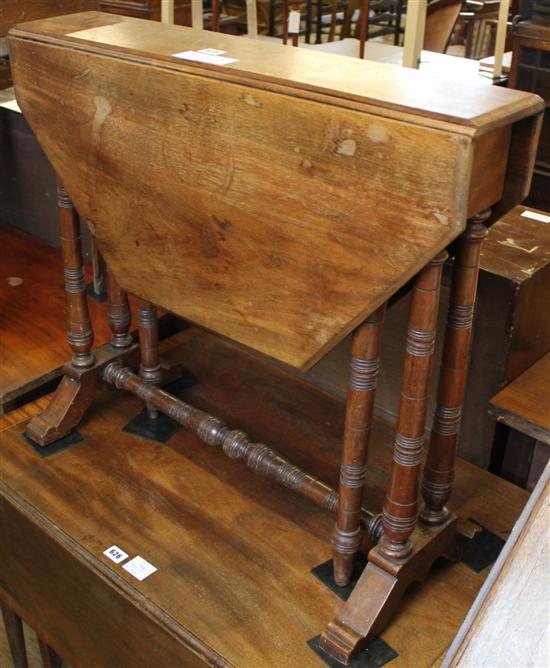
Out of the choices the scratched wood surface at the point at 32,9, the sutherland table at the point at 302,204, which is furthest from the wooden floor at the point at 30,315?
the scratched wood surface at the point at 32,9

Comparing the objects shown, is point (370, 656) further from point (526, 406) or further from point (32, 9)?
point (32, 9)

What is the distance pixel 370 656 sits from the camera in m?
1.25

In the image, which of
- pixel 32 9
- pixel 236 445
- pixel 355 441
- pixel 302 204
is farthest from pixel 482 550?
pixel 32 9

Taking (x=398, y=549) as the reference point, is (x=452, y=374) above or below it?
above

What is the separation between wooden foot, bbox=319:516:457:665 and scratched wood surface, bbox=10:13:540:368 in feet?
1.09

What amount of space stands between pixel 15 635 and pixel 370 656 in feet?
3.03

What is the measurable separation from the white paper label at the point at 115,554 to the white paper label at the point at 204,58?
80 cm

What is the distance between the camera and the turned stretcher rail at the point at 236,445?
55.4 inches

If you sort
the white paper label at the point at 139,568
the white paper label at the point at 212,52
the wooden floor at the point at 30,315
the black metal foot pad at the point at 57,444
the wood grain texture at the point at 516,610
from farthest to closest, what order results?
the wooden floor at the point at 30,315, the black metal foot pad at the point at 57,444, the white paper label at the point at 139,568, the white paper label at the point at 212,52, the wood grain texture at the point at 516,610

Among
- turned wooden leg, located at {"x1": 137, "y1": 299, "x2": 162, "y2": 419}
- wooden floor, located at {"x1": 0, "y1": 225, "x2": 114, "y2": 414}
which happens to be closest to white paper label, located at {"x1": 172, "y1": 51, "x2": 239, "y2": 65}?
turned wooden leg, located at {"x1": 137, "y1": 299, "x2": 162, "y2": 419}

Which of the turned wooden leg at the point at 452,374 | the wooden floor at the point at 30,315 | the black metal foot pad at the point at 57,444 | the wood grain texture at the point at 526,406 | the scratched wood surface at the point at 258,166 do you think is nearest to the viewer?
the scratched wood surface at the point at 258,166

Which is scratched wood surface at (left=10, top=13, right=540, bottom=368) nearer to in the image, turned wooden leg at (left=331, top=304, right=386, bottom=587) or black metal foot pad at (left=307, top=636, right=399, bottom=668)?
turned wooden leg at (left=331, top=304, right=386, bottom=587)

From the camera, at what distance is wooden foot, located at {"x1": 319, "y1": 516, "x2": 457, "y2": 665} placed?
1.24 m

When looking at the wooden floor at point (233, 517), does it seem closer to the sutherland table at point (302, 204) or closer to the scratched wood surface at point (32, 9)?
the sutherland table at point (302, 204)
